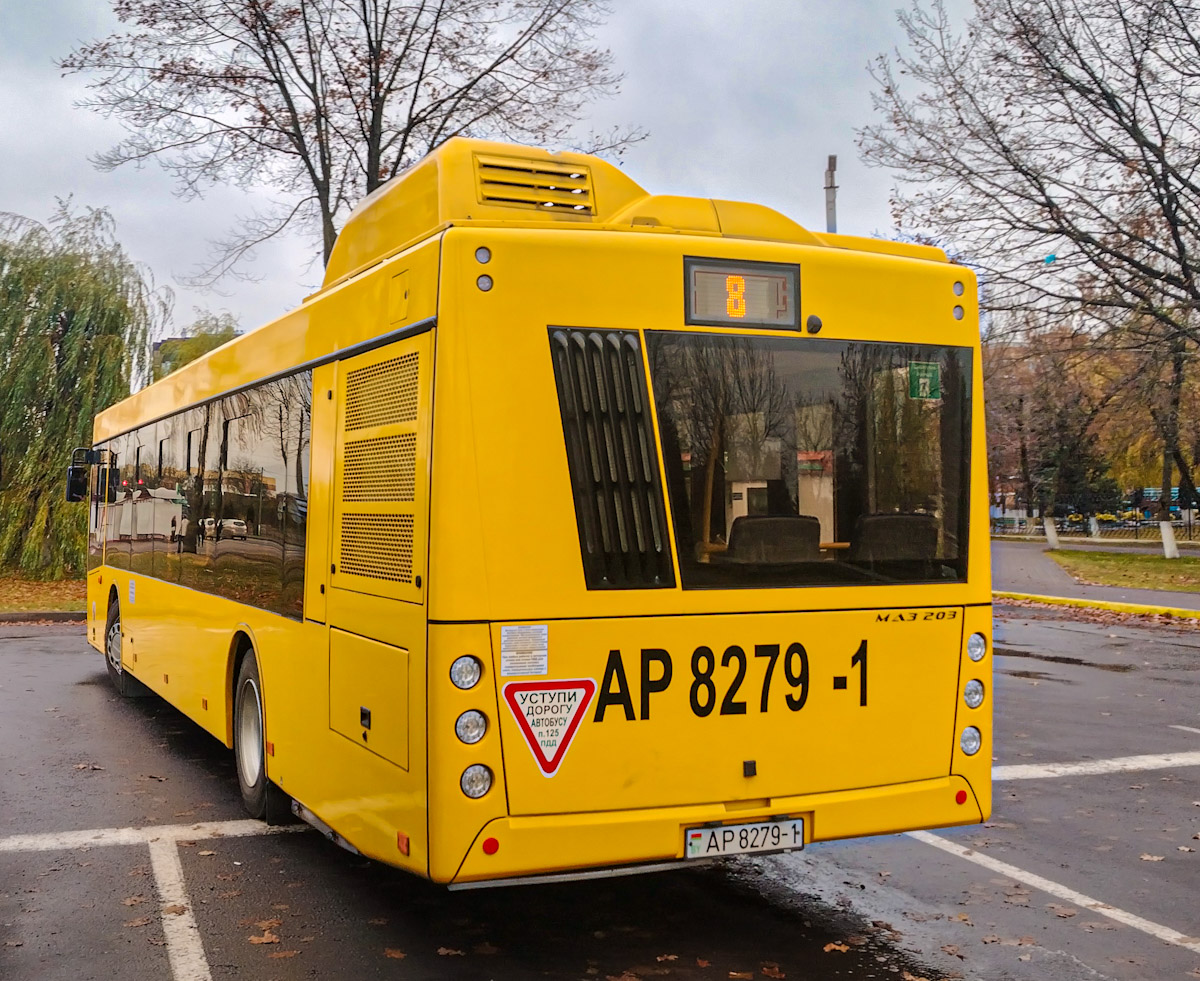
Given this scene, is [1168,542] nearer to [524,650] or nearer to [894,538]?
[894,538]

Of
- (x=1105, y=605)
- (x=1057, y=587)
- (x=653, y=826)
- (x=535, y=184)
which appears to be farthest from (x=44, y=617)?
(x=1057, y=587)

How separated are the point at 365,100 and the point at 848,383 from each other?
18.2 meters

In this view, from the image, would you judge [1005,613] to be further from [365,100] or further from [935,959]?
[935,959]

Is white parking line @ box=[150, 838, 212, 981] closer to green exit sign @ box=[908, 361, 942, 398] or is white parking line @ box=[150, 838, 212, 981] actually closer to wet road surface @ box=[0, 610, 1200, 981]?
wet road surface @ box=[0, 610, 1200, 981]

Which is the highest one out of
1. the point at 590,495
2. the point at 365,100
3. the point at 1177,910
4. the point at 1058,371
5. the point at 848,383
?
the point at 365,100

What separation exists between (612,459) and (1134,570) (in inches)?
1156

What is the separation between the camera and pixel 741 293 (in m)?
5.24

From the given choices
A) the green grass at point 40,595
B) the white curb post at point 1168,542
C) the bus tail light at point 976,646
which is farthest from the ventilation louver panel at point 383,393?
the white curb post at point 1168,542

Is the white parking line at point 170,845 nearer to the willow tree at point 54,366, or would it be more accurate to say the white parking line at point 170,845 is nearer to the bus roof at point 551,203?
the bus roof at point 551,203

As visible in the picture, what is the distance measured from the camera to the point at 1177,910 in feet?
19.1

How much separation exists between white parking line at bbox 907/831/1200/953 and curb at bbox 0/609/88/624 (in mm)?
17028

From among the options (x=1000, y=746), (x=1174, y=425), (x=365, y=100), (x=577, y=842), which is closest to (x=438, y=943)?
(x=577, y=842)

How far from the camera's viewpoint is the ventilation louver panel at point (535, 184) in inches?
213

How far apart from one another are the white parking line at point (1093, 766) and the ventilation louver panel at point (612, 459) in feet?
15.8
